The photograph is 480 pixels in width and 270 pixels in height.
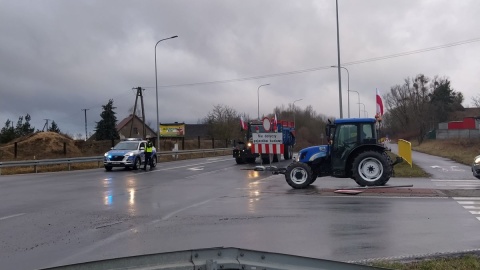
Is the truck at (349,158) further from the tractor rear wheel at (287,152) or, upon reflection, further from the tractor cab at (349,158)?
the tractor rear wheel at (287,152)

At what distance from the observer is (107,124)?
7881 centimetres

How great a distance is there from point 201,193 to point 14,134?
6149 centimetres

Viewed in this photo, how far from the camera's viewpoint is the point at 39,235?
920 cm

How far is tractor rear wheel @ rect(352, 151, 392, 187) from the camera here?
51.5ft

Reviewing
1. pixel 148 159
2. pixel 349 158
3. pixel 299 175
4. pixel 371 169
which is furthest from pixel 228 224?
pixel 148 159

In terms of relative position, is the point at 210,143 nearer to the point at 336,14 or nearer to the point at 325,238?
the point at 336,14

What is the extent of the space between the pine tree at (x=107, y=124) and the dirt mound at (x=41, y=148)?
25562 millimetres

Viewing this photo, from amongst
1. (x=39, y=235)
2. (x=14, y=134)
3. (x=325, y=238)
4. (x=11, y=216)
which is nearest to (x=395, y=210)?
(x=325, y=238)

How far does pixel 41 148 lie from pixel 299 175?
39.0m

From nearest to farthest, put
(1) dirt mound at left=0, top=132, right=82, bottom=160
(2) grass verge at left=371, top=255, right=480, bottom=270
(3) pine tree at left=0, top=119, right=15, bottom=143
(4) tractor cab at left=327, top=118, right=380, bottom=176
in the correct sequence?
(2) grass verge at left=371, top=255, right=480, bottom=270
(4) tractor cab at left=327, top=118, right=380, bottom=176
(1) dirt mound at left=0, top=132, right=82, bottom=160
(3) pine tree at left=0, top=119, right=15, bottom=143

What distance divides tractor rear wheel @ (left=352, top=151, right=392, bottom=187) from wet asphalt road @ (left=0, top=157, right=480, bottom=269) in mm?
1415

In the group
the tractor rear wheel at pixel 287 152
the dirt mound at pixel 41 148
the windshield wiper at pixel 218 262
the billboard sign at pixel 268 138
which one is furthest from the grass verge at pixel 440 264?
the dirt mound at pixel 41 148

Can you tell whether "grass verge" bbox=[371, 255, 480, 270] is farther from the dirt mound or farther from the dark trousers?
the dirt mound

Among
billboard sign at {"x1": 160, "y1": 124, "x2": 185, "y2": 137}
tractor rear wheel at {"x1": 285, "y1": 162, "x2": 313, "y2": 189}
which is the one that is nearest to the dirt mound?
billboard sign at {"x1": 160, "y1": 124, "x2": 185, "y2": 137}
